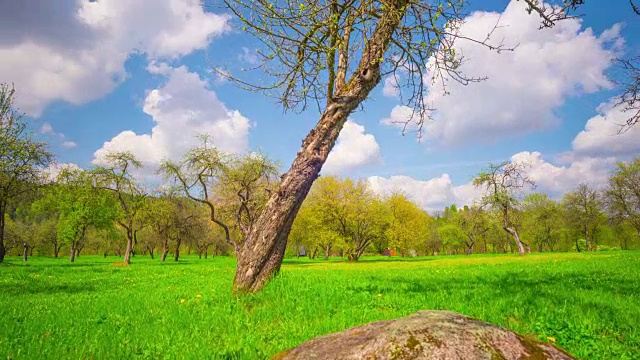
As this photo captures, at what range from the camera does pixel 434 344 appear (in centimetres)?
226

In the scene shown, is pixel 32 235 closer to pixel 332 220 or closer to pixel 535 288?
pixel 332 220

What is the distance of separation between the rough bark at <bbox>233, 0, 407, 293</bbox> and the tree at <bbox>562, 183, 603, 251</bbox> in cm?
8111

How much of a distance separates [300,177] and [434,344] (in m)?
6.18

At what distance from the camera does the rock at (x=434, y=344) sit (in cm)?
222

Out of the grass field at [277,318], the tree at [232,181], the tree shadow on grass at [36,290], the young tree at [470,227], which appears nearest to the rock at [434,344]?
the grass field at [277,318]

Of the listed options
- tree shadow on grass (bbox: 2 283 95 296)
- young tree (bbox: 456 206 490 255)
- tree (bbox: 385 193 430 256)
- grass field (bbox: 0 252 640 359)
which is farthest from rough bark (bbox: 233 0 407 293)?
young tree (bbox: 456 206 490 255)

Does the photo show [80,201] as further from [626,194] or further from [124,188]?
[626,194]

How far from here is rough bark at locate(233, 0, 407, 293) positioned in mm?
8117

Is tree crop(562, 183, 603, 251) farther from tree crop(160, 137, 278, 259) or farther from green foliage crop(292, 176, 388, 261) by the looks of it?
tree crop(160, 137, 278, 259)

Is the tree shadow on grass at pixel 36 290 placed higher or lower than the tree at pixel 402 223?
lower

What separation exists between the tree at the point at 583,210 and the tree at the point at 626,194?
7.94m

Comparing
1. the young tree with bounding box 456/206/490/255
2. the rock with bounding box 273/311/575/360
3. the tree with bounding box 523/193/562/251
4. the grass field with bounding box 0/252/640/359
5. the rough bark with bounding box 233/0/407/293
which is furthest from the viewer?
the young tree with bounding box 456/206/490/255

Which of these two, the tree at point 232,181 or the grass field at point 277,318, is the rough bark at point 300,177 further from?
the tree at point 232,181

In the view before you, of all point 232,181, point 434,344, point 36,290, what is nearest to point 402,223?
point 232,181
